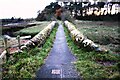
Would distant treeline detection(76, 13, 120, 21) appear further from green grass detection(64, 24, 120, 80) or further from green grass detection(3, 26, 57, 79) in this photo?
green grass detection(3, 26, 57, 79)

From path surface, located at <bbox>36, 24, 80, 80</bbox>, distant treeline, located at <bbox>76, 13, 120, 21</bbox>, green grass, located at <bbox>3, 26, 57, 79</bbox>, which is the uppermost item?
distant treeline, located at <bbox>76, 13, 120, 21</bbox>

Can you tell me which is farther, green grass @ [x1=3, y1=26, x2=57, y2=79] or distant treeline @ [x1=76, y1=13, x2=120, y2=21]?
distant treeline @ [x1=76, y1=13, x2=120, y2=21]

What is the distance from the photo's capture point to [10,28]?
3944 cm

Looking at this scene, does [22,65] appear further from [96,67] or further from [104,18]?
[104,18]

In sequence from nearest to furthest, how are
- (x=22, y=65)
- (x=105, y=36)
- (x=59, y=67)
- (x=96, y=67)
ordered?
(x=96, y=67) < (x=22, y=65) < (x=59, y=67) < (x=105, y=36)

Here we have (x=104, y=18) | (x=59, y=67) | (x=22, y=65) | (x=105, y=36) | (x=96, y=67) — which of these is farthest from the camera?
(x=104, y=18)

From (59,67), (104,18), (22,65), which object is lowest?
(59,67)

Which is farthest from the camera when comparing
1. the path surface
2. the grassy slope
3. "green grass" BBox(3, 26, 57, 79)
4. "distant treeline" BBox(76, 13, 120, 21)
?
"distant treeline" BBox(76, 13, 120, 21)

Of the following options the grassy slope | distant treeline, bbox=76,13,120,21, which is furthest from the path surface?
distant treeline, bbox=76,13,120,21

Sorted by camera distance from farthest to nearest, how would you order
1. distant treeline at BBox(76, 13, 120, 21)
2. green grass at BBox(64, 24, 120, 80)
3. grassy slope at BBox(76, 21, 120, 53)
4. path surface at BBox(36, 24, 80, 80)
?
1. distant treeline at BBox(76, 13, 120, 21)
2. grassy slope at BBox(76, 21, 120, 53)
3. path surface at BBox(36, 24, 80, 80)
4. green grass at BBox(64, 24, 120, 80)

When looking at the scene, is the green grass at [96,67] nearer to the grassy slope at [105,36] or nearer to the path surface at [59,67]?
the path surface at [59,67]

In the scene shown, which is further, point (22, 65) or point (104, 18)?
point (104, 18)

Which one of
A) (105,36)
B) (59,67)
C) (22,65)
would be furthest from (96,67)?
(105,36)

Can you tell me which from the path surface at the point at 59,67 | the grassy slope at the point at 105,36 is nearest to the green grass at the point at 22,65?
the path surface at the point at 59,67
